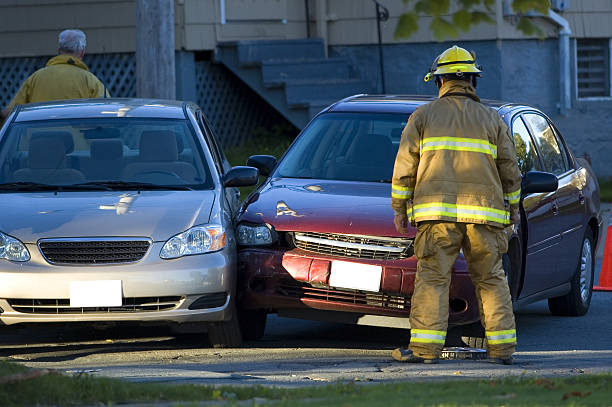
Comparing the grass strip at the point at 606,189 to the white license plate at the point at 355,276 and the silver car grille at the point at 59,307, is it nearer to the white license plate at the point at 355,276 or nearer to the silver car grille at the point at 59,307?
the white license plate at the point at 355,276

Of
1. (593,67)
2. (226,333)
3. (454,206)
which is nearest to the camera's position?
(454,206)

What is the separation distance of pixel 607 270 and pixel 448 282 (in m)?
4.30

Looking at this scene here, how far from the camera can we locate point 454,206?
23.3 ft

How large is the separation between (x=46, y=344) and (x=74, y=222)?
1081 mm

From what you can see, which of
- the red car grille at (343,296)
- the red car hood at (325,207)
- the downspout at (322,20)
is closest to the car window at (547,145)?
the red car hood at (325,207)

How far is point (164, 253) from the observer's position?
7.46 metres

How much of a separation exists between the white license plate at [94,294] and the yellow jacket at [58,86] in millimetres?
3669

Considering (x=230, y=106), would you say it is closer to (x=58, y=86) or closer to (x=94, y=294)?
(x=58, y=86)

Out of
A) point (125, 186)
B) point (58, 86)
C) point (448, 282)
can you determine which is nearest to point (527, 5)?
point (448, 282)

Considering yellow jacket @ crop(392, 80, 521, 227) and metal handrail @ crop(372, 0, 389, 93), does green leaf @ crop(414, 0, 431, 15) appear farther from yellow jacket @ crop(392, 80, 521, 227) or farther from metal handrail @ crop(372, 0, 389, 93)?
metal handrail @ crop(372, 0, 389, 93)

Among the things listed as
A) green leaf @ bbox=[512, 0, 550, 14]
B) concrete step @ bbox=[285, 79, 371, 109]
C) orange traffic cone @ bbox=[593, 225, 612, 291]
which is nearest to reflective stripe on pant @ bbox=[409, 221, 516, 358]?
green leaf @ bbox=[512, 0, 550, 14]

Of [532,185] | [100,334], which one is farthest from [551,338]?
[100,334]

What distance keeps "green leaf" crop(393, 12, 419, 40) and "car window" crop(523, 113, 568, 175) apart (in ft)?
10.9

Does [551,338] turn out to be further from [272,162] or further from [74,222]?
[74,222]
